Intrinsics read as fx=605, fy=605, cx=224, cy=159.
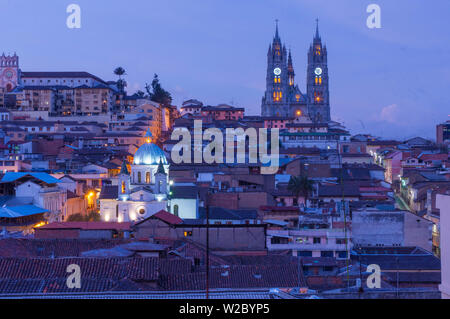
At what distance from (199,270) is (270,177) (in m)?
20.9

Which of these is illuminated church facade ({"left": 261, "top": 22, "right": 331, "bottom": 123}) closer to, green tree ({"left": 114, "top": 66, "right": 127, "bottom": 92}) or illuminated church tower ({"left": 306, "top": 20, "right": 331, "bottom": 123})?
illuminated church tower ({"left": 306, "top": 20, "right": 331, "bottom": 123})

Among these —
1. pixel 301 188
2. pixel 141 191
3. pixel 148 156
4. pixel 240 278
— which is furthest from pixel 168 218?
pixel 301 188

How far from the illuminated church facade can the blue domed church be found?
5672 cm

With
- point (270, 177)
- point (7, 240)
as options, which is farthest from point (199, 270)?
point (270, 177)

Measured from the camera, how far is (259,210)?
89.0 ft

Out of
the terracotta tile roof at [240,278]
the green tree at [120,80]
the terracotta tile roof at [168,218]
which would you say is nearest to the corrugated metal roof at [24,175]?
the terracotta tile roof at [168,218]

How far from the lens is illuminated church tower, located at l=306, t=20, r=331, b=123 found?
8588 cm

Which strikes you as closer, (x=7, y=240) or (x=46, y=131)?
(x=7, y=240)

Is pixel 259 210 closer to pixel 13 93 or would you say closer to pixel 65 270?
pixel 65 270

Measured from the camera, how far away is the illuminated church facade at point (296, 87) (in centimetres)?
8488

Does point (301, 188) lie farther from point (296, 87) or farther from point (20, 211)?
point (296, 87)

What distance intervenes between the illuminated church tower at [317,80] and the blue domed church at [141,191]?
5931 cm

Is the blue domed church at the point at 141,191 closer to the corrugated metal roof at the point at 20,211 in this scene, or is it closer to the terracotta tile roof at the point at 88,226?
the corrugated metal roof at the point at 20,211

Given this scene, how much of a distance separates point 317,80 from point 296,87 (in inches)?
129
